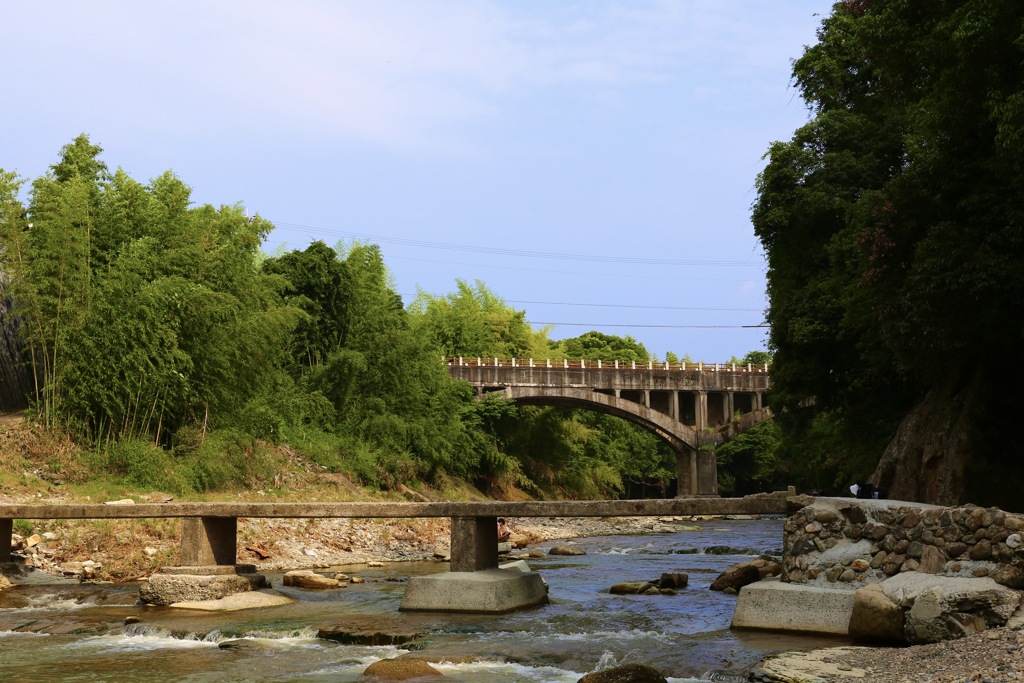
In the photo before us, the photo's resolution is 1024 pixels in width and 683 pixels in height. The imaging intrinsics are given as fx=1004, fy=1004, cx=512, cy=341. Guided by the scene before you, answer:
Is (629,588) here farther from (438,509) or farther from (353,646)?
(353,646)

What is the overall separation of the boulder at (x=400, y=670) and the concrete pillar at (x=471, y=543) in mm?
4512

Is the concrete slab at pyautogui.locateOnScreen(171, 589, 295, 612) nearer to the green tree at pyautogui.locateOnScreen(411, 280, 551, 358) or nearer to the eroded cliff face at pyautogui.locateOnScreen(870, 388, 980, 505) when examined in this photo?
the eroded cliff face at pyautogui.locateOnScreen(870, 388, 980, 505)

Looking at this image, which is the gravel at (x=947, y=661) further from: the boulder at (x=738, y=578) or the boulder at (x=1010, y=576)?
the boulder at (x=738, y=578)

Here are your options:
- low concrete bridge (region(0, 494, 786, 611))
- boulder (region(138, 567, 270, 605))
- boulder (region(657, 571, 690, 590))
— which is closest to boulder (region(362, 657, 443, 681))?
low concrete bridge (region(0, 494, 786, 611))

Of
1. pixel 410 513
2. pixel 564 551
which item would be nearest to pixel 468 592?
pixel 410 513

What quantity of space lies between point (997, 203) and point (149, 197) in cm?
2207

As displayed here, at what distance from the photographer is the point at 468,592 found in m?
15.1

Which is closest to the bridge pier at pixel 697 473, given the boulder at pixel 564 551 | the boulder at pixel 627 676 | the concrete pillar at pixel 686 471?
the concrete pillar at pixel 686 471

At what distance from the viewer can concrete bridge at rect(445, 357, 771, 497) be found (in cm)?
5319

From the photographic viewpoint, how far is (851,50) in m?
25.2

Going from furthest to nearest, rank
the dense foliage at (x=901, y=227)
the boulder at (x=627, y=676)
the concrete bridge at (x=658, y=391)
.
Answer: the concrete bridge at (x=658, y=391) → the dense foliage at (x=901, y=227) → the boulder at (x=627, y=676)

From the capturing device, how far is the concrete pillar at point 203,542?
16.1 meters

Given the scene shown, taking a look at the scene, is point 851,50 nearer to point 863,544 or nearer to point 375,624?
point 863,544

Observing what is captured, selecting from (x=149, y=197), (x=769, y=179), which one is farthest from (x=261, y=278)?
(x=769, y=179)
